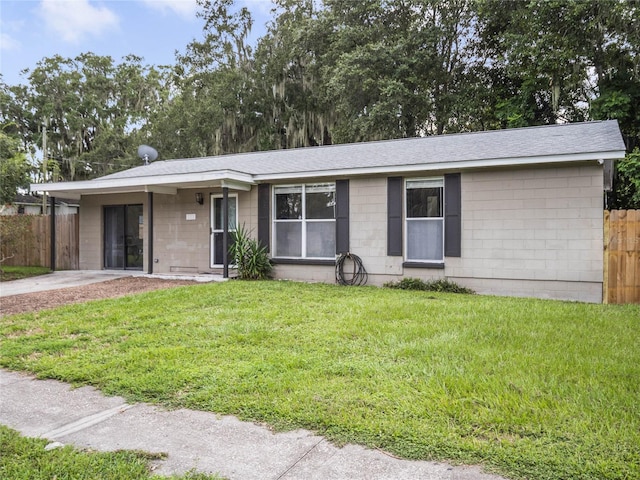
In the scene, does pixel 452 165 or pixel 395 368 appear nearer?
pixel 395 368

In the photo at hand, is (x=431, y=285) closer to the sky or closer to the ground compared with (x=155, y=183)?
closer to the ground

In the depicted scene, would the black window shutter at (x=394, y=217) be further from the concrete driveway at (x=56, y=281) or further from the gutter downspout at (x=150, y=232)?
the concrete driveway at (x=56, y=281)

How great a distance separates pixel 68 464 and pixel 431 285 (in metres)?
7.09

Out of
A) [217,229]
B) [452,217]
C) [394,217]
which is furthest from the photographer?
[217,229]

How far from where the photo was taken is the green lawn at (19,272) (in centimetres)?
1091

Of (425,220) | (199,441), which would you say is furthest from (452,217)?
(199,441)

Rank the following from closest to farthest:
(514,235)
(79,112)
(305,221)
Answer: (514,235) → (305,221) → (79,112)

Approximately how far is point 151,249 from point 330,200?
4.80m

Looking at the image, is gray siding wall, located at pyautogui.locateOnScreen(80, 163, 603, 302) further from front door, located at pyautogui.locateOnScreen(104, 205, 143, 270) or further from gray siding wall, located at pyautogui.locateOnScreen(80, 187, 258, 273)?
front door, located at pyautogui.locateOnScreen(104, 205, 143, 270)

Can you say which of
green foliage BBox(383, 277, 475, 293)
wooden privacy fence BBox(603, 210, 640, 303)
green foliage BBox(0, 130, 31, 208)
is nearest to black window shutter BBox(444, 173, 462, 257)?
green foliage BBox(383, 277, 475, 293)

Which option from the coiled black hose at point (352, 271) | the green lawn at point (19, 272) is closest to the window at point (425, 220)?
the coiled black hose at point (352, 271)

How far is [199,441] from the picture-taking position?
8.60 ft

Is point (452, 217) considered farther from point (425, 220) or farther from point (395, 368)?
point (395, 368)

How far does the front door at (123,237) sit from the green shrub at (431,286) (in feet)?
23.9
